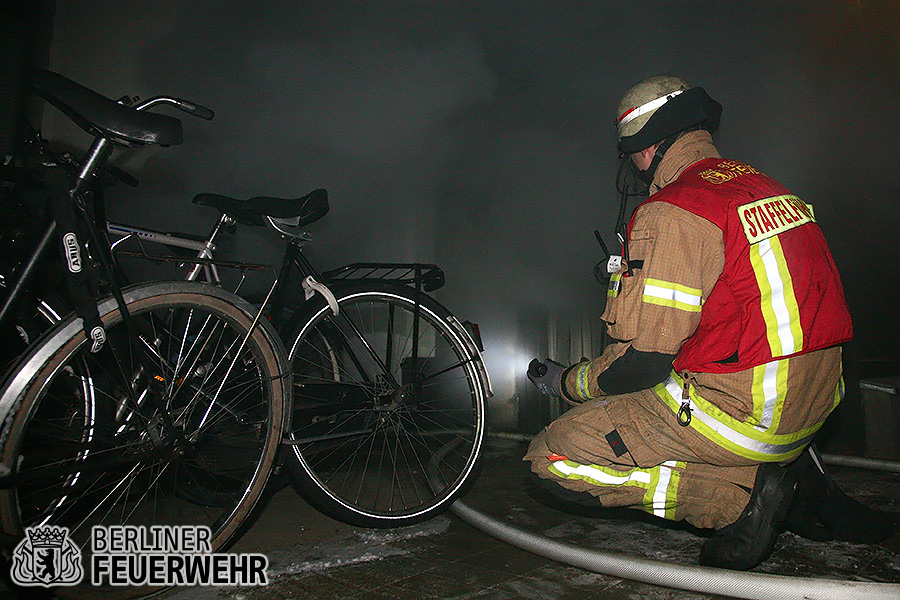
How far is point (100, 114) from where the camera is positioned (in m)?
1.64

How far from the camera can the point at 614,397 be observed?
1.96m

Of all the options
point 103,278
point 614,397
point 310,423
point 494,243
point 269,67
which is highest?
point 269,67

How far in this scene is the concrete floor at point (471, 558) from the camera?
1.62 metres

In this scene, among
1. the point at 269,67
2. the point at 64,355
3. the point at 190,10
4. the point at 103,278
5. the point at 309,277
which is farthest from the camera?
the point at 269,67

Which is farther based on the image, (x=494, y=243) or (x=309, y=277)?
(x=494, y=243)

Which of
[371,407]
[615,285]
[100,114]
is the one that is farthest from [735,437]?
[100,114]

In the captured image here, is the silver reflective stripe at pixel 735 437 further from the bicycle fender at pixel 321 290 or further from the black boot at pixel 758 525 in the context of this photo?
the bicycle fender at pixel 321 290

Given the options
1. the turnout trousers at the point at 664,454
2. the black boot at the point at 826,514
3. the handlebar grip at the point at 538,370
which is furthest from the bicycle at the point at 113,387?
the black boot at the point at 826,514

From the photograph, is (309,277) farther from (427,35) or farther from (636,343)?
(427,35)

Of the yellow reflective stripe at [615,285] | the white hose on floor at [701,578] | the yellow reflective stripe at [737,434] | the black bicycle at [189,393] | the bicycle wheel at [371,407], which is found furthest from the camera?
the bicycle wheel at [371,407]

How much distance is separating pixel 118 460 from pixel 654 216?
175 cm

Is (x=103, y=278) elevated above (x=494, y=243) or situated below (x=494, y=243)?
below

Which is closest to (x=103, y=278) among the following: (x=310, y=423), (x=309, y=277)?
(x=309, y=277)

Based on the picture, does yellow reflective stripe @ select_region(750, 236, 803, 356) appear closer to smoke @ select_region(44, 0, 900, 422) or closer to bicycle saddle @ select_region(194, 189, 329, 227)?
bicycle saddle @ select_region(194, 189, 329, 227)
